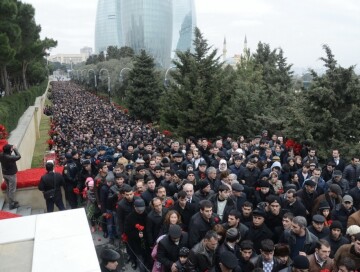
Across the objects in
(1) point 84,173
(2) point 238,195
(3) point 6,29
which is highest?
(3) point 6,29

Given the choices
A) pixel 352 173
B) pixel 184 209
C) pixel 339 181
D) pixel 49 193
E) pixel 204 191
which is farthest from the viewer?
pixel 49 193

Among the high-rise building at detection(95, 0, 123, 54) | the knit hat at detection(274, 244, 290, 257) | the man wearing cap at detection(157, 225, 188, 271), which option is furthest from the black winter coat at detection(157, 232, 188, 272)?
the high-rise building at detection(95, 0, 123, 54)

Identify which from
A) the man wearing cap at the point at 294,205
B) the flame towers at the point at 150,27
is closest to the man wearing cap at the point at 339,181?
the man wearing cap at the point at 294,205

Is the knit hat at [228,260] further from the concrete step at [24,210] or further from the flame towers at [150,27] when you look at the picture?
the flame towers at [150,27]

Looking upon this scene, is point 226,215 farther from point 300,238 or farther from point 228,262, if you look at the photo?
point 228,262

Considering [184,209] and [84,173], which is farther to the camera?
[84,173]

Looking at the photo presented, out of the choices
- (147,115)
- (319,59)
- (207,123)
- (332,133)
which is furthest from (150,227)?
(147,115)

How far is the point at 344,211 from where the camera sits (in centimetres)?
594

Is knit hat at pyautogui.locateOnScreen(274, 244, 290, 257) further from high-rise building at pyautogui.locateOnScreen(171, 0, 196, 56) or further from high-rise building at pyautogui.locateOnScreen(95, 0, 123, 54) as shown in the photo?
high-rise building at pyautogui.locateOnScreen(95, 0, 123, 54)

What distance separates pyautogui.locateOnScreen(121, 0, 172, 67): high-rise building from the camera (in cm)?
9950

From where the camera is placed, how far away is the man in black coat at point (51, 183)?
819 cm

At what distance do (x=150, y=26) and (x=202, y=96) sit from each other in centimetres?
8645

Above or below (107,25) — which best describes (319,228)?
below

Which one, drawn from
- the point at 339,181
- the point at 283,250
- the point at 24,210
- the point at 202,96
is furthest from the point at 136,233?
the point at 202,96
